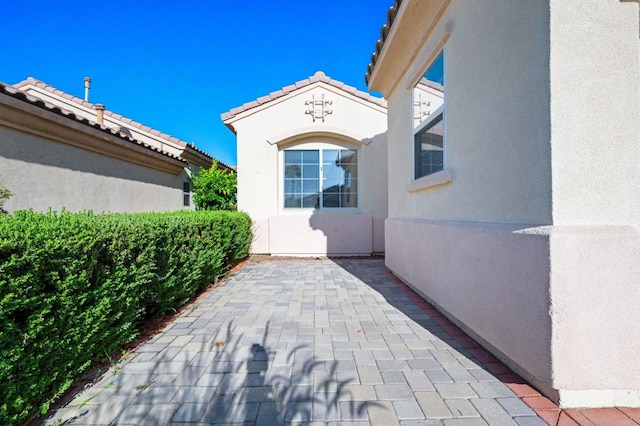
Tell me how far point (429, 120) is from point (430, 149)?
460mm

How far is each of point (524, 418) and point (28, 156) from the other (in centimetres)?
753

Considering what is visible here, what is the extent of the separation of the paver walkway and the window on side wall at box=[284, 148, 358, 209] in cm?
508

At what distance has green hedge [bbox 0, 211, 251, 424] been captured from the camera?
187 cm

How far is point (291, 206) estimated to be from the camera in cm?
930

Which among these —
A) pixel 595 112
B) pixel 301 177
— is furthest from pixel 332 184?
pixel 595 112

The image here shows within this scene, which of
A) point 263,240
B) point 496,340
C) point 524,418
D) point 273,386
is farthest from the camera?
point 263,240

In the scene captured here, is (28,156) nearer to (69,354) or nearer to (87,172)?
(87,172)

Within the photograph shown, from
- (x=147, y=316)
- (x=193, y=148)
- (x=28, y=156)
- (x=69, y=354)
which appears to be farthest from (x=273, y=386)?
(x=193, y=148)

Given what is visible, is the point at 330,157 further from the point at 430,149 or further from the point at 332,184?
the point at 430,149

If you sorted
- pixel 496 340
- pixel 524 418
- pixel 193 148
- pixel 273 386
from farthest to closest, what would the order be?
pixel 193 148 < pixel 496 340 < pixel 273 386 < pixel 524 418

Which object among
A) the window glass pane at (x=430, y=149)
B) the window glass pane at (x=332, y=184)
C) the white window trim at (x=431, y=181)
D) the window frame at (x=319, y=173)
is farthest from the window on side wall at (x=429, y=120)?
the window glass pane at (x=332, y=184)

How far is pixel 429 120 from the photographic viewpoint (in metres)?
4.55

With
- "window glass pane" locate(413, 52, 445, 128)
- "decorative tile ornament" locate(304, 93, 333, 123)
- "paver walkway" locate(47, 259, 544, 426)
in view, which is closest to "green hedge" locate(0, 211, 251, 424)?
"paver walkway" locate(47, 259, 544, 426)

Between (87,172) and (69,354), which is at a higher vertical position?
(87,172)
